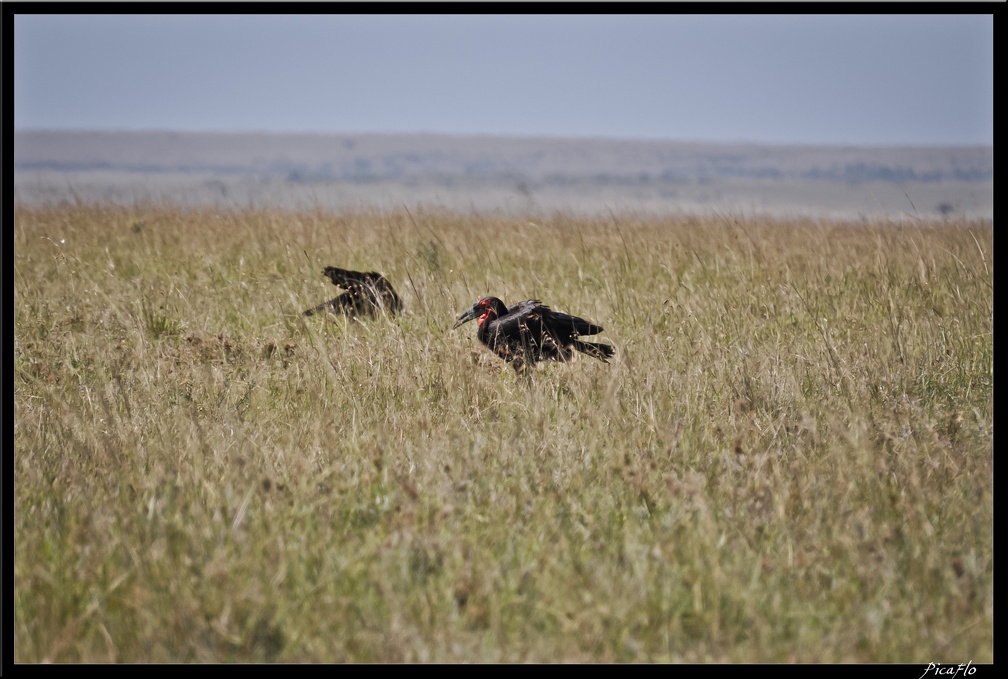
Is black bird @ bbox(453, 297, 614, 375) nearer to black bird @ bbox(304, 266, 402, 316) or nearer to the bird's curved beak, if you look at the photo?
the bird's curved beak

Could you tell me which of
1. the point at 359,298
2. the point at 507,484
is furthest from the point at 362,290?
the point at 507,484

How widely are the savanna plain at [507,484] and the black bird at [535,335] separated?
5.4 inches

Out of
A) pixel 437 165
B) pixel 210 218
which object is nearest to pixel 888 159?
pixel 437 165

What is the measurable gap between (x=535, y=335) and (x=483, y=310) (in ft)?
1.51

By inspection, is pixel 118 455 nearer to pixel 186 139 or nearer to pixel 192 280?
pixel 192 280

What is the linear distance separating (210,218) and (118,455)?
261 inches

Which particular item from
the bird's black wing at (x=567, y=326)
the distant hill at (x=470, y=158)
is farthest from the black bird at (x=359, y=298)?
the distant hill at (x=470, y=158)

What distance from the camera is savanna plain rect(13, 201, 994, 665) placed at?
2.22 m

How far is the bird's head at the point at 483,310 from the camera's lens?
5.12 m

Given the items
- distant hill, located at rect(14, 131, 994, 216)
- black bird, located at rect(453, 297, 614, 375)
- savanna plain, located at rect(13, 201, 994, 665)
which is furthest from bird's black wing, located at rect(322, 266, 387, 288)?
distant hill, located at rect(14, 131, 994, 216)

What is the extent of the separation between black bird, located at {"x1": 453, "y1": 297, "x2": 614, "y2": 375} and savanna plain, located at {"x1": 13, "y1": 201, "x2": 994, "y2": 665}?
0.14m

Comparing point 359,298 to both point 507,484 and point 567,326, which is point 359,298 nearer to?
point 567,326

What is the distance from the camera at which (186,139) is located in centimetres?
18600

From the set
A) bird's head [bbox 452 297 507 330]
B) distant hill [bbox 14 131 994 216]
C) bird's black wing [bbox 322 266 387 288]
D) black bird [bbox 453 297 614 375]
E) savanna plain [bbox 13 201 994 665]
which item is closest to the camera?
savanna plain [bbox 13 201 994 665]
